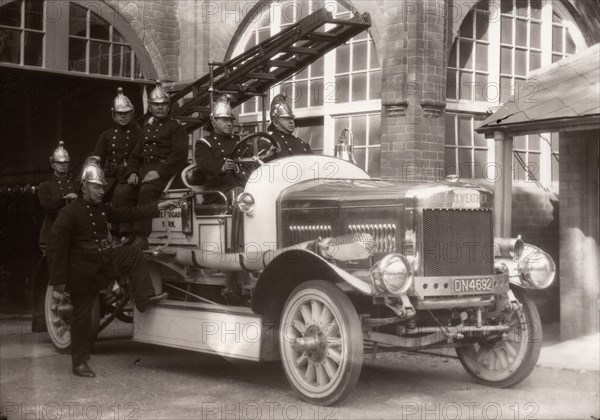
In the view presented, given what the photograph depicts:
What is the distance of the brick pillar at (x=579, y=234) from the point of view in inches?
379

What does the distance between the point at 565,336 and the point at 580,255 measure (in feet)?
2.90

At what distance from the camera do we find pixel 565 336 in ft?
31.5

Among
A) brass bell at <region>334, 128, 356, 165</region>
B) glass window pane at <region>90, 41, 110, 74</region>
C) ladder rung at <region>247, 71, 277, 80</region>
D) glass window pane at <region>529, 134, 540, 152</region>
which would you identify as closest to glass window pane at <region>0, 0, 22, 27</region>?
glass window pane at <region>90, 41, 110, 74</region>

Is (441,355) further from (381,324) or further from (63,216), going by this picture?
(63,216)

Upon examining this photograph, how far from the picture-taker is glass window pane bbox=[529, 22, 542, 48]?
11414 mm

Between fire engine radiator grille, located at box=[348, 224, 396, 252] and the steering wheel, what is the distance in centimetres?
129

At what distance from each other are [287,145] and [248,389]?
2327mm

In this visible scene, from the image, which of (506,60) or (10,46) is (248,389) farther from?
(506,60)

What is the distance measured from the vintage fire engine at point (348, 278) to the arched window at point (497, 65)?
10.8ft

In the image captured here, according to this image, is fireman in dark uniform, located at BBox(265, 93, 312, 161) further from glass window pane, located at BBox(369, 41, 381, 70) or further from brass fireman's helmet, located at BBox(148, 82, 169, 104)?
glass window pane, located at BBox(369, 41, 381, 70)

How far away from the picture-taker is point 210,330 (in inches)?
280

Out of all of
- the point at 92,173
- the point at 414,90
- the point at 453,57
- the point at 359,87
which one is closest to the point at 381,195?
the point at 92,173

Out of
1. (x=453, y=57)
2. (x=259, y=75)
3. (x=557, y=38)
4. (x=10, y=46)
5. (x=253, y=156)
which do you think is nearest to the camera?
(x=253, y=156)

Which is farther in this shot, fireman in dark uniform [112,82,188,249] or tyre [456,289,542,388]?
fireman in dark uniform [112,82,188,249]
